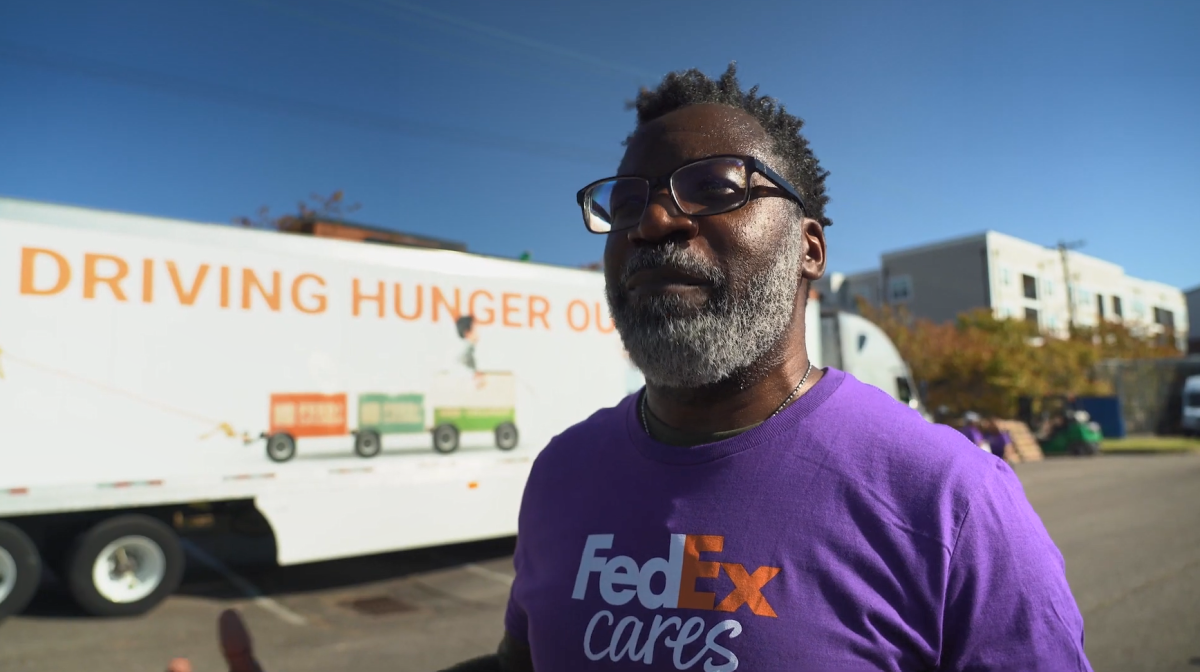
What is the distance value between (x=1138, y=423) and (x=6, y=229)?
37.4 meters

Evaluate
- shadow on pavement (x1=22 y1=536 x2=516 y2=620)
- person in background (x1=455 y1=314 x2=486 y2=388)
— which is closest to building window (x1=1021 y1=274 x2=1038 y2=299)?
shadow on pavement (x1=22 y1=536 x2=516 y2=620)

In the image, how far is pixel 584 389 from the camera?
9.07m

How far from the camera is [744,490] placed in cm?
138

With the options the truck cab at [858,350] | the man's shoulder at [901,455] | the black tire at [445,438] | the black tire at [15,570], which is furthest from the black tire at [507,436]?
the man's shoulder at [901,455]

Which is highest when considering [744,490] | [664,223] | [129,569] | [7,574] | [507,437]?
[664,223]

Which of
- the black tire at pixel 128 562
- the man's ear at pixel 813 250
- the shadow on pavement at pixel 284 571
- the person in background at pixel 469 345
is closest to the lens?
the man's ear at pixel 813 250

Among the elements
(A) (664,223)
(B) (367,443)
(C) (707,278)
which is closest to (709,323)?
(C) (707,278)

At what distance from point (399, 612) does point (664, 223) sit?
6.29 meters

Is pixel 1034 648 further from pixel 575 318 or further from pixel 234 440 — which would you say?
pixel 575 318

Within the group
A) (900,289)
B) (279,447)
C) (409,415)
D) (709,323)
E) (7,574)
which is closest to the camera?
(709,323)

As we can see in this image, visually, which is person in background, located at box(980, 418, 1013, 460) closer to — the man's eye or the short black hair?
the short black hair

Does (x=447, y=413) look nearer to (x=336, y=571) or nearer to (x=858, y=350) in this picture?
(x=336, y=571)

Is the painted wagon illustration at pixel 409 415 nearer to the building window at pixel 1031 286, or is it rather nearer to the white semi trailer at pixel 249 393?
the white semi trailer at pixel 249 393

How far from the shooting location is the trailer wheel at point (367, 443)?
7.47m
